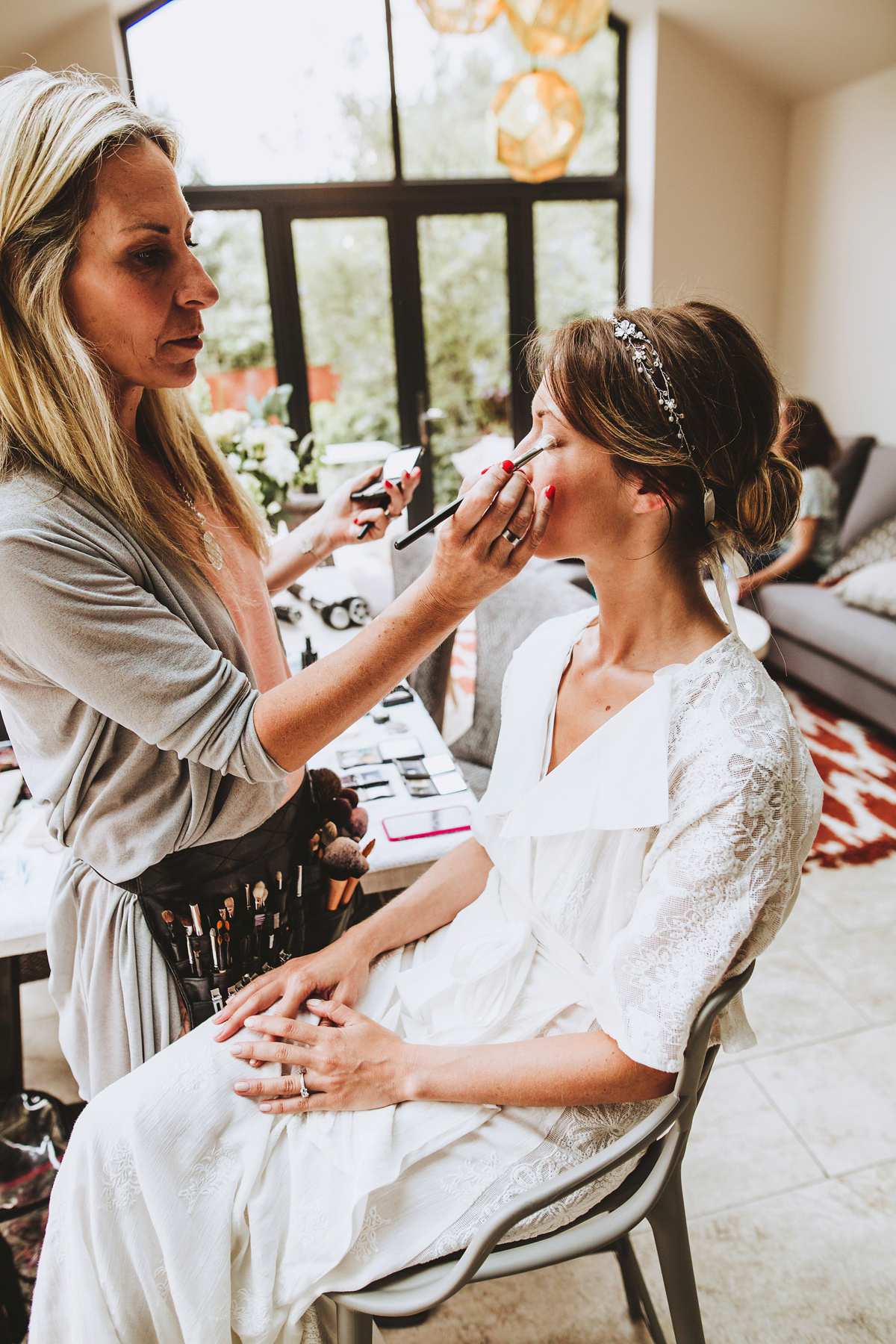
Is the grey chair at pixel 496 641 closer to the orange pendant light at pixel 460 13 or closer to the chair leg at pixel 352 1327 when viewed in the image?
the chair leg at pixel 352 1327

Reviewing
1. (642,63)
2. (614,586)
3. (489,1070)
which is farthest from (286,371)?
(489,1070)

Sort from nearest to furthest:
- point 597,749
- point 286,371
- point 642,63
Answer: point 597,749
point 642,63
point 286,371

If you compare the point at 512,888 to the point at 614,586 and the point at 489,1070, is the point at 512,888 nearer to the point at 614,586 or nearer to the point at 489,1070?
the point at 489,1070

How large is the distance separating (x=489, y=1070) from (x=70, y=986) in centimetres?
60

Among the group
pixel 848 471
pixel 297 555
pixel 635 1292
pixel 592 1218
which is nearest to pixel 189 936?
pixel 592 1218

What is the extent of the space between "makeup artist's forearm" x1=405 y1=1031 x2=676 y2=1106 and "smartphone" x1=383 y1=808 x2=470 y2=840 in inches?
18.6

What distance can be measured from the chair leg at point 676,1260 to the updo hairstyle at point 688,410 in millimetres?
851

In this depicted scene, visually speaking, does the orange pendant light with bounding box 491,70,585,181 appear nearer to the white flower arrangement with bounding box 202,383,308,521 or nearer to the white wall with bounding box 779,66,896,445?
the white flower arrangement with bounding box 202,383,308,521

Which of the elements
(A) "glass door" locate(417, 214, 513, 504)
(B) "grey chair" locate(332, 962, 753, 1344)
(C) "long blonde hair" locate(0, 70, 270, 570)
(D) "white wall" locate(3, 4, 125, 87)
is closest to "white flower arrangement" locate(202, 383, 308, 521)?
(C) "long blonde hair" locate(0, 70, 270, 570)

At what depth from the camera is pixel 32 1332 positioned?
3.25 ft

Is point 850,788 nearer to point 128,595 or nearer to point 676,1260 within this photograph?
point 676,1260

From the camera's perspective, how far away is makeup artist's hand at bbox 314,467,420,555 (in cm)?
148

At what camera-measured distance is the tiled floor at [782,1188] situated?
4.77ft

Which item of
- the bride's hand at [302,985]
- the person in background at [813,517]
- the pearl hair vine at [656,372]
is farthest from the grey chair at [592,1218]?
the person in background at [813,517]
